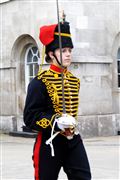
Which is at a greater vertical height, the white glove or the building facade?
the building facade

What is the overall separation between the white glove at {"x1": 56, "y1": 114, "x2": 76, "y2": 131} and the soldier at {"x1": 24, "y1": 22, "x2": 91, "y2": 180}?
0.15 feet

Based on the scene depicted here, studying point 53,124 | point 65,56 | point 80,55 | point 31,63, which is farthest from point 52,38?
point 31,63

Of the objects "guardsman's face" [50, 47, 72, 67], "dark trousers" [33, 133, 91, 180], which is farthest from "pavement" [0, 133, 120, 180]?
"guardsman's face" [50, 47, 72, 67]

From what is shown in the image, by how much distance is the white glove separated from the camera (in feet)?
15.1

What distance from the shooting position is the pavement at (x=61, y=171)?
30.2 feet

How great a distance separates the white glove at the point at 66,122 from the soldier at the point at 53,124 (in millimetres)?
47

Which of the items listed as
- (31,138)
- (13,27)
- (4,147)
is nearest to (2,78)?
(13,27)

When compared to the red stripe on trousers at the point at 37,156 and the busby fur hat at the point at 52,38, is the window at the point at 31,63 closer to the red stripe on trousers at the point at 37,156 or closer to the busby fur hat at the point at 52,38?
the busby fur hat at the point at 52,38

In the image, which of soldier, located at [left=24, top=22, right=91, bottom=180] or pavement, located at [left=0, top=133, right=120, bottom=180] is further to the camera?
pavement, located at [left=0, top=133, right=120, bottom=180]

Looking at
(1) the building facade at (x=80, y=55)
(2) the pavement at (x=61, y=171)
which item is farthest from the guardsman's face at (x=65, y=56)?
(1) the building facade at (x=80, y=55)

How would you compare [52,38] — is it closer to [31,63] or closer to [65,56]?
[65,56]

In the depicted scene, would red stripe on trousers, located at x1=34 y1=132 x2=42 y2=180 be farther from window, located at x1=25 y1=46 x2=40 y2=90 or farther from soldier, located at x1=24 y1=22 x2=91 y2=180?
window, located at x1=25 y1=46 x2=40 y2=90

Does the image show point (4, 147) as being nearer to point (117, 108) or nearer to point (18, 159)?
point (18, 159)

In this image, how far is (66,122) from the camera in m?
4.61
